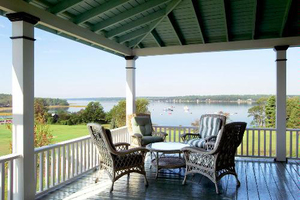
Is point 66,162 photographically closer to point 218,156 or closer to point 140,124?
point 140,124

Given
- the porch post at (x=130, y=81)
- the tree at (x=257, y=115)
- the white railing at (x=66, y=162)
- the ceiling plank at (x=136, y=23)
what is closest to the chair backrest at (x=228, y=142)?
the white railing at (x=66, y=162)

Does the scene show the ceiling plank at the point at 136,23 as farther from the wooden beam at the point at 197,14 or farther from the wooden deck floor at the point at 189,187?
the wooden deck floor at the point at 189,187

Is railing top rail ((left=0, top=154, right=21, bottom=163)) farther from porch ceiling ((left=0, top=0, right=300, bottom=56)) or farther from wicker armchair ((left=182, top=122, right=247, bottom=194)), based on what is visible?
wicker armchair ((left=182, top=122, right=247, bottom=194))

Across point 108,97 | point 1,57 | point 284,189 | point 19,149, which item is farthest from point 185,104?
point 1,57

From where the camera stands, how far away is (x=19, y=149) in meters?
3.42

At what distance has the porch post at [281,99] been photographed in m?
6.01

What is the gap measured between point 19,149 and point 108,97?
58.3ft

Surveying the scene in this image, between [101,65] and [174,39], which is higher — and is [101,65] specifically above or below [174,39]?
above

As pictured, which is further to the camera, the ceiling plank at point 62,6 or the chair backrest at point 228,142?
the chair backrest at point 228,142

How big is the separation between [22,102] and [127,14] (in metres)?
2.71

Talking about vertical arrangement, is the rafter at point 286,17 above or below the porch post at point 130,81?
above

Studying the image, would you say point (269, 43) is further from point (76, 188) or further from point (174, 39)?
point (76, 188)

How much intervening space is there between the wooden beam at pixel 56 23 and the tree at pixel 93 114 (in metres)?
11.1

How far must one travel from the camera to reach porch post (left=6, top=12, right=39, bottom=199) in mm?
3381
